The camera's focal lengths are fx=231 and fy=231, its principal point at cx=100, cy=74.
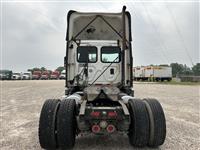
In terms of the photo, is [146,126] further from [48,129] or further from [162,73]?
[162,73]

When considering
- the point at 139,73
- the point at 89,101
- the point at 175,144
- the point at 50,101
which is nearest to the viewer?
the point at 50,101

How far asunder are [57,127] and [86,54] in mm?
3242

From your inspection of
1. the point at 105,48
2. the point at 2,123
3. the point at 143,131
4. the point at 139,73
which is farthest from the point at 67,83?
the point at 139,73

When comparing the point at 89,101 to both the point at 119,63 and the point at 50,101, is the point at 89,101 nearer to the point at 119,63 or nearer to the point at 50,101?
the point at 50,101

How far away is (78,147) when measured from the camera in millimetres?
4562

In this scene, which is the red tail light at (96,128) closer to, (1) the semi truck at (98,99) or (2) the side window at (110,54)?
(1) the semi truck at (98,99)

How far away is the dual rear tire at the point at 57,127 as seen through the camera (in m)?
4.15

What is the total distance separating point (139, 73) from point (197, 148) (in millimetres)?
51257

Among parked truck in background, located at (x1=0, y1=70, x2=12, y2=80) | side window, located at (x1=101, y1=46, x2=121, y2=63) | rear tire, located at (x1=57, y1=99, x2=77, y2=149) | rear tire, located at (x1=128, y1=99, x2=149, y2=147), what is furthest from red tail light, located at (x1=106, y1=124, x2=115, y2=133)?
parked truck in background, located at (x1=0, y1=70, x2=12, y2=80)

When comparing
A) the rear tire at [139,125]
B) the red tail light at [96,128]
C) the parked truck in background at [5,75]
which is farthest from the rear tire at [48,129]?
the parked truck in background at [5,75]

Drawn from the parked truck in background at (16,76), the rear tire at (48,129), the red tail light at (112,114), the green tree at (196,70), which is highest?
the green tree at (196,70)

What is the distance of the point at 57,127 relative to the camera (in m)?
4.17

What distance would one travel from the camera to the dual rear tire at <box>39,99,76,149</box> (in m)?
4.15

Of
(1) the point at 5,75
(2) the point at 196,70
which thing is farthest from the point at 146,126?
(2) the point at 196,70
